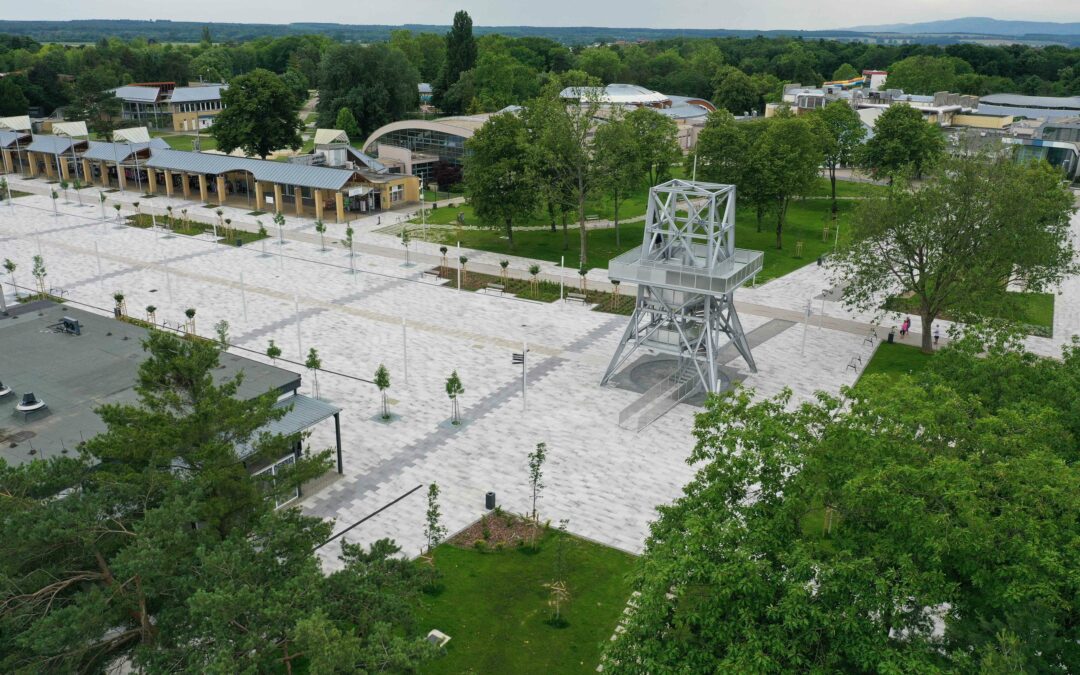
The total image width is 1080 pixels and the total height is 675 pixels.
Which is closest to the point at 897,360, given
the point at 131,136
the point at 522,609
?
the point at 522,609

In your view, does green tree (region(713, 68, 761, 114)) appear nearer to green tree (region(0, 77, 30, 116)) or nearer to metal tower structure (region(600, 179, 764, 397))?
Answer: metal tower structure (region(600, 179, 764, 397))

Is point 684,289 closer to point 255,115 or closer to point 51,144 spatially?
point 255,115

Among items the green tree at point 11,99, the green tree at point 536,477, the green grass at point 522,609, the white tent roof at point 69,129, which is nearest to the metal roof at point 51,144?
the white tent roof at point 69,129

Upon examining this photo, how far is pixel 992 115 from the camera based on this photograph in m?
110

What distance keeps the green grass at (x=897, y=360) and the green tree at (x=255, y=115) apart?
67.6 m

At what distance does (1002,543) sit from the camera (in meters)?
15.2

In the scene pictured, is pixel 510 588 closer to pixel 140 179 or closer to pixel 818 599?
pixel 818 599

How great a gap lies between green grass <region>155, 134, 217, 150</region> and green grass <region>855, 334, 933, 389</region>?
88.5 meters

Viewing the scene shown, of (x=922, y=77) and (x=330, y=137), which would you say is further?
(x=922, y=77)

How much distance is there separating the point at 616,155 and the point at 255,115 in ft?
154

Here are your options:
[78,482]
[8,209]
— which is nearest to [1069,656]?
[78,482]

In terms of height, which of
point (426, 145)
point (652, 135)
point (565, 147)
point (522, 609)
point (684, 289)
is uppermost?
point (652, 135)

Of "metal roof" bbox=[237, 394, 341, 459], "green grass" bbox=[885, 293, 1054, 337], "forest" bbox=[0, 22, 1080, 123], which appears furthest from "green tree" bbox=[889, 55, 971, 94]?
"metal roof" bbox=[237, 394, 341, 459]

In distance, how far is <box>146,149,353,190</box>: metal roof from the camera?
6906 centimetres
